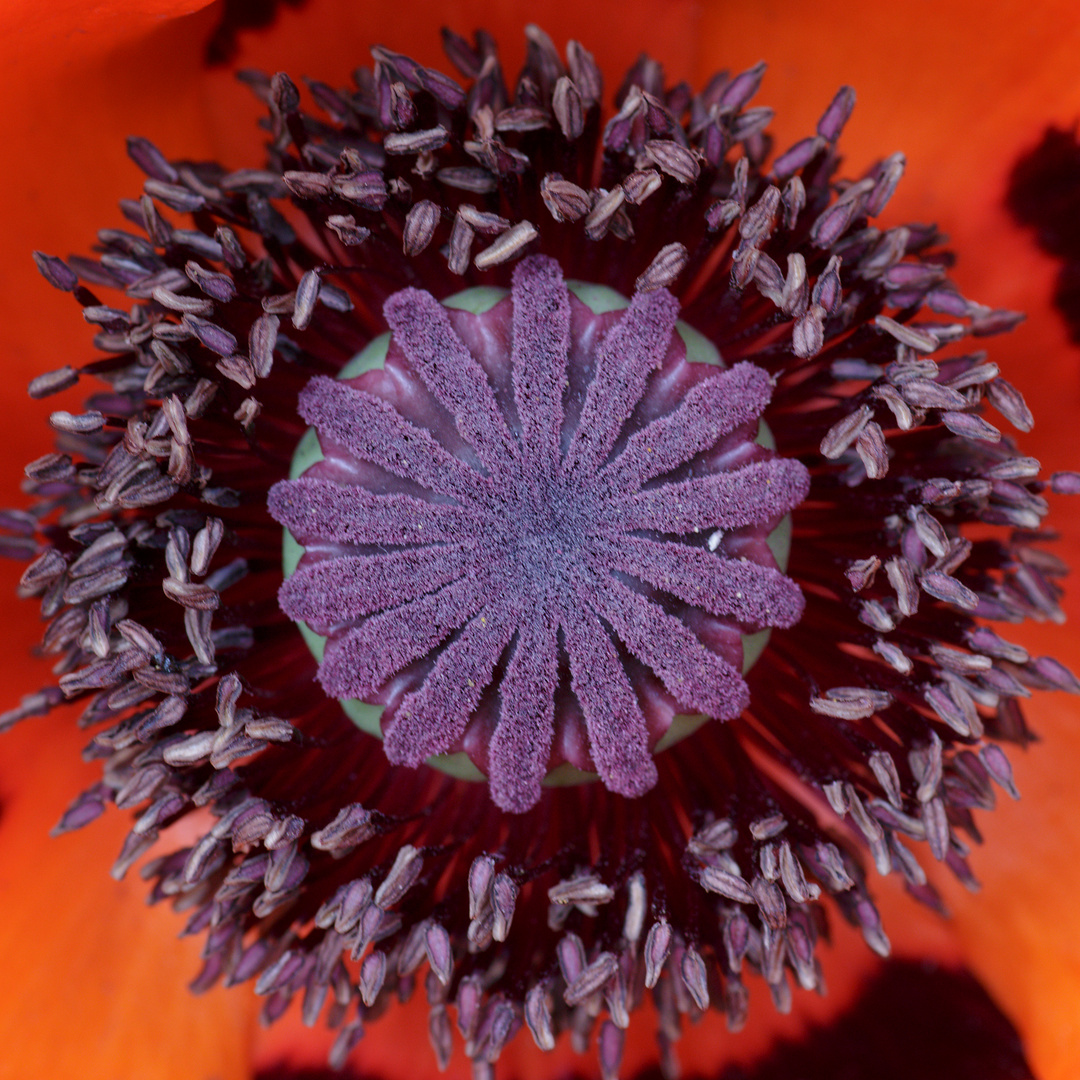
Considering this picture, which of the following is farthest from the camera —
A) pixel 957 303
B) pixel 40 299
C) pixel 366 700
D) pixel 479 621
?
pixel 40 299

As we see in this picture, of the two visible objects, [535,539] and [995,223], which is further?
[995,223]

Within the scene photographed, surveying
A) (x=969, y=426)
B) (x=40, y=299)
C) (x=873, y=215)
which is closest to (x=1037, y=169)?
(x=873, y=215)

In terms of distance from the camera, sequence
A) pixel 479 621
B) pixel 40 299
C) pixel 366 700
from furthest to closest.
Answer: pixel 40 299 → pixel 366 700 → pixel 479 621

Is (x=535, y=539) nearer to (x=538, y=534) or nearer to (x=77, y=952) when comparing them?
(x=538, y=534)

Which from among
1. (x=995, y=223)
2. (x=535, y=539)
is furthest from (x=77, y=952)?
(x=995, y=223)

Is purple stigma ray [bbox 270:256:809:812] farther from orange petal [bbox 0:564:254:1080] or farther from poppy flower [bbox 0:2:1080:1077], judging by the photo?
orange petal [bbox 0:564:254:1080]

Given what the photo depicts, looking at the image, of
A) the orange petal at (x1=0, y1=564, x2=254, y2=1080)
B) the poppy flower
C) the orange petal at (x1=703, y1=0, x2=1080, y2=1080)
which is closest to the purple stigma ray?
the poppy flower

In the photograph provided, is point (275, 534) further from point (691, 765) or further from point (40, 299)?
point (691, 765)
